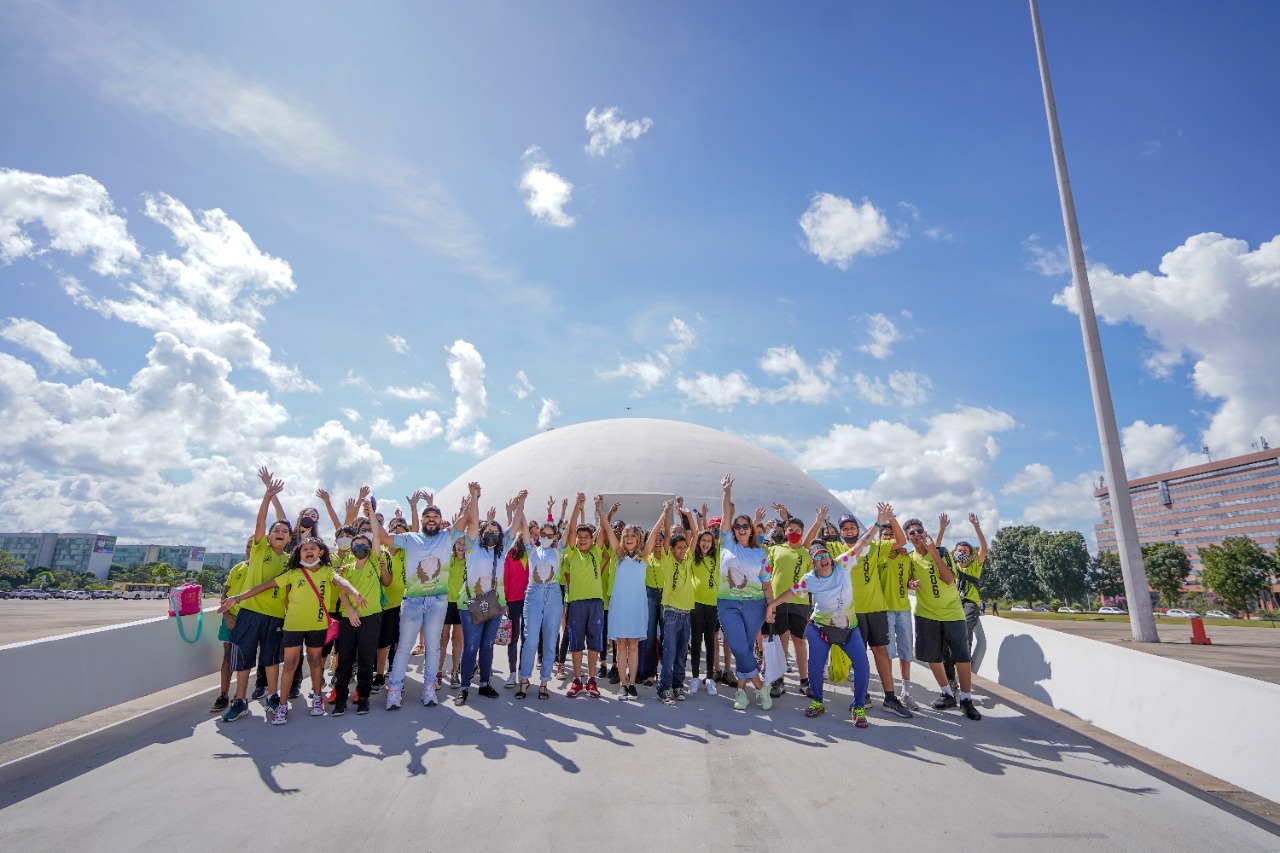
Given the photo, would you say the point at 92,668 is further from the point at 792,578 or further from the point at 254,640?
the point at 792,578

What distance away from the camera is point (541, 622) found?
6.57 m

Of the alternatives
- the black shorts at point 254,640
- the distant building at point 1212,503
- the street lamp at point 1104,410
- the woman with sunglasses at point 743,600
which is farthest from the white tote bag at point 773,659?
the distant building at point 1212,503

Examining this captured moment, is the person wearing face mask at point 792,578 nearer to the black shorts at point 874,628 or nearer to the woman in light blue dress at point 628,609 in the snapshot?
the black shorts at point 874,628

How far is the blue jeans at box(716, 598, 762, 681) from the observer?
609cm

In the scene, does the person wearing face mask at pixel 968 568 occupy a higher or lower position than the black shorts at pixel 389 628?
higher

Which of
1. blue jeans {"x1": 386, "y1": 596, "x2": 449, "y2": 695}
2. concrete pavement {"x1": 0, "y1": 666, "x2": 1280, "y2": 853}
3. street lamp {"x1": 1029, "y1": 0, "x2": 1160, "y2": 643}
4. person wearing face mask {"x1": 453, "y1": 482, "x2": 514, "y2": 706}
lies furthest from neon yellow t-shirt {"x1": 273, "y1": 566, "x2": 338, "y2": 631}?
street lamp {"x1": 1029, "y1": 0, "x2": 1160, "y2": 643}

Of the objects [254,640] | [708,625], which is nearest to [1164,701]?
[708,625]

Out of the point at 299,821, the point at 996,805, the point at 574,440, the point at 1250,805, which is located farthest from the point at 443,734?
the point at 574,440

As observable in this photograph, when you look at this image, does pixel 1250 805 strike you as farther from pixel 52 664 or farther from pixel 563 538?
pixel 52 664

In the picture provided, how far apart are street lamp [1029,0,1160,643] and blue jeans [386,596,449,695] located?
14.4 meters

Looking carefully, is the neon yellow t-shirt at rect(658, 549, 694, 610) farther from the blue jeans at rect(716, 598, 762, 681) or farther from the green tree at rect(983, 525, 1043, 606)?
the green tree at rect(983, 525, 1043, 606)

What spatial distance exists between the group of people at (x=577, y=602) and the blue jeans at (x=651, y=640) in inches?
23.0

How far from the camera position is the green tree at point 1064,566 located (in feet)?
202

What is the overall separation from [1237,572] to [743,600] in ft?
184
